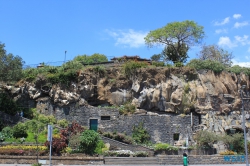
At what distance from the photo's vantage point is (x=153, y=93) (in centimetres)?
3516

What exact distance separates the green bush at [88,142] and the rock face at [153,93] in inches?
431

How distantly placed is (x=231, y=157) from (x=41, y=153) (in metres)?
16.7

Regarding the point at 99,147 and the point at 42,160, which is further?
the point at 99,147

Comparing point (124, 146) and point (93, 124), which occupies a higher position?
point (93, 124)

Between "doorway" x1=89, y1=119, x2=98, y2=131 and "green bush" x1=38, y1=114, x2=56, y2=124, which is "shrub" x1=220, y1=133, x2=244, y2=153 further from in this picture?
"green bush" x1=38, y1=114, x2=56, y2=124

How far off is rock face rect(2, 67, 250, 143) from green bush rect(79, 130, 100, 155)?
35.9 ft

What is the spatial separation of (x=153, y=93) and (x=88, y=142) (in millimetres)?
12690

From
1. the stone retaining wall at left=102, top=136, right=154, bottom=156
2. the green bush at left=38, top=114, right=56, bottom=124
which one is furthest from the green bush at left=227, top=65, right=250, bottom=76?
the green bush at left=38, top=114, right=56, bottom=124

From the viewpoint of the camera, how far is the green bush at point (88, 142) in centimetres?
2489

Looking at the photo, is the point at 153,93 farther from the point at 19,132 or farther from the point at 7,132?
the point at 7,132

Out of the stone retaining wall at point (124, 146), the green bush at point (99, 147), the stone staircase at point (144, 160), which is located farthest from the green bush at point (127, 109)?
the stone staircase at point (144, 160)

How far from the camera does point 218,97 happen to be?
3641 centimetres

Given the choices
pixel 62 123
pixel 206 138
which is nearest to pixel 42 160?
pixel 62 123

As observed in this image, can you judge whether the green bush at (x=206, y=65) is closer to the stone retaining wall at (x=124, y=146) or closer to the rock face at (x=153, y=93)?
the rock face at (x=153, y=93)
